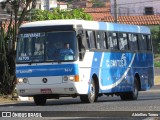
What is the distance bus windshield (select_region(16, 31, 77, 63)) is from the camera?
2616 centimetres

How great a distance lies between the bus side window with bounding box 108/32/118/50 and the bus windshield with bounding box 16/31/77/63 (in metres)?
3.45

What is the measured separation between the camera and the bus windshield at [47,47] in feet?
85.8

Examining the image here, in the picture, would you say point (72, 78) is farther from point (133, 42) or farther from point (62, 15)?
point (62, 15)

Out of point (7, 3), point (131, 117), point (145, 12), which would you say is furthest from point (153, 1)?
point (131, 117)

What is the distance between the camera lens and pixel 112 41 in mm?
29734

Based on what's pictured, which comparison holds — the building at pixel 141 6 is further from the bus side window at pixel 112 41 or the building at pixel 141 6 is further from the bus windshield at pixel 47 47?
the bus windshield at pixel 47 47

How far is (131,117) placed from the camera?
18.7 meters

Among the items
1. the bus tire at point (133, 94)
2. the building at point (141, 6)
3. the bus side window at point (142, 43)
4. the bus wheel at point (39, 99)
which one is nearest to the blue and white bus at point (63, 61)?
the bus wheel at point (39, 99)

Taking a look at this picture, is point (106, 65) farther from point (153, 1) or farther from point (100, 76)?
→ point (153, 1)

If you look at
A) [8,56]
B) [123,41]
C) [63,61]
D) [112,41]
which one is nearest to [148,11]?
[8,56]

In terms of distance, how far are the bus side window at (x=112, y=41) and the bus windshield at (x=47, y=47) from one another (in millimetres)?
3448

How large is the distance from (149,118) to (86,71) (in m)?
9.32

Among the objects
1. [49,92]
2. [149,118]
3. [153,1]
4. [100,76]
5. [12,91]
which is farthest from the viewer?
[153,1]

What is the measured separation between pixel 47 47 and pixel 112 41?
4167 mm
